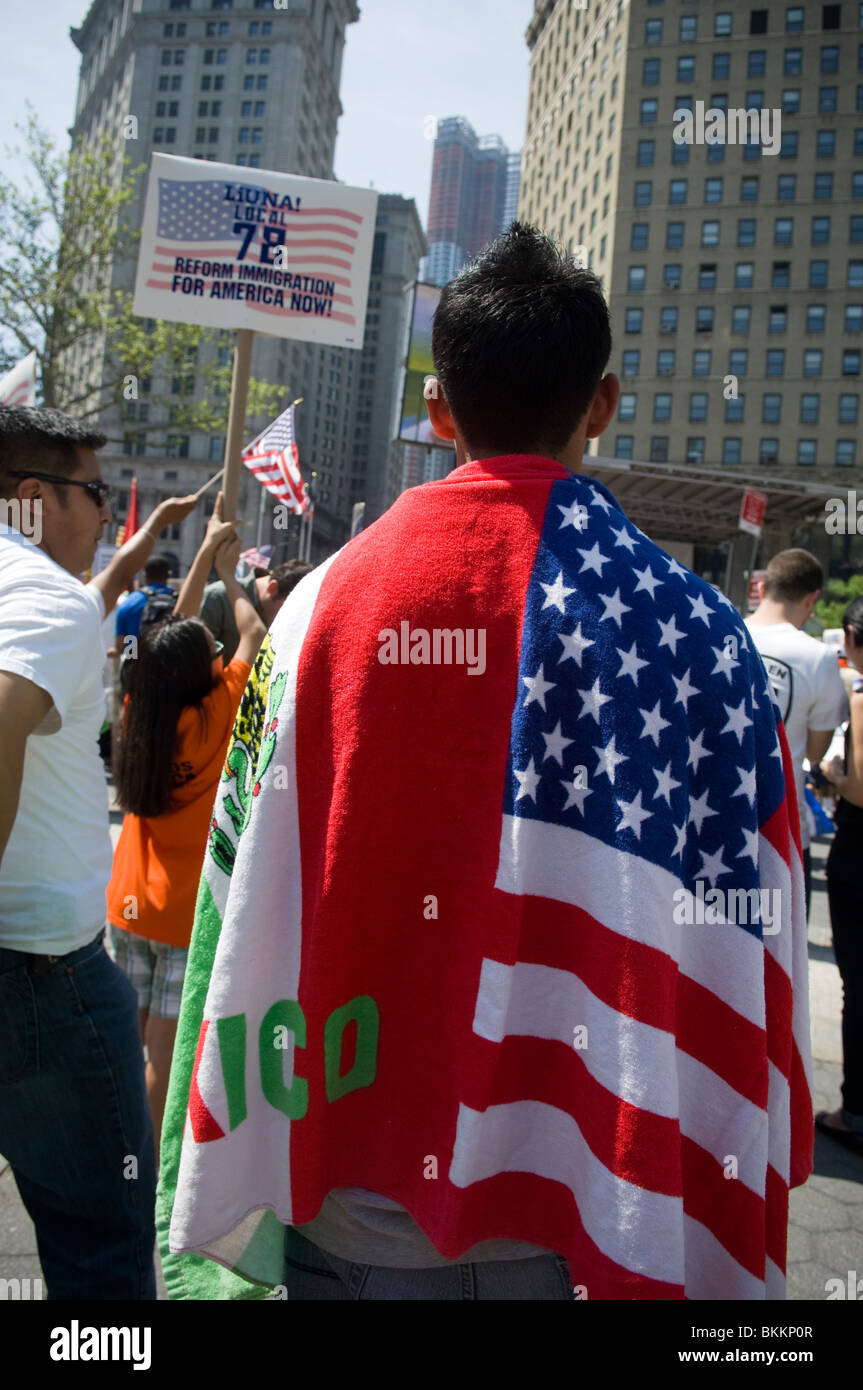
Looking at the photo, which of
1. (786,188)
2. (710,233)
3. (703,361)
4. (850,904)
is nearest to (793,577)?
(850,904)

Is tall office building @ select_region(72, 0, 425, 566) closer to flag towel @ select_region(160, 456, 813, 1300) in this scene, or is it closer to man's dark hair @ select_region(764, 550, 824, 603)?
man's dark hair @ select_region(764, 550, 824, 603)

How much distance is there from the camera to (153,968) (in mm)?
3094

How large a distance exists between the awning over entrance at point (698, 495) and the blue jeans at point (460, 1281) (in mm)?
26858

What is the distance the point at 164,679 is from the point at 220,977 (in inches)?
76.8

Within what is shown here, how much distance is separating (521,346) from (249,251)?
9.76 ft

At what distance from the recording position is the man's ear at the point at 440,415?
1.41 meters

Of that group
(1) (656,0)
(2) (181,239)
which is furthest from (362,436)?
(2) (181,239)

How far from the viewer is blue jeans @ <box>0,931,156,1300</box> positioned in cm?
185

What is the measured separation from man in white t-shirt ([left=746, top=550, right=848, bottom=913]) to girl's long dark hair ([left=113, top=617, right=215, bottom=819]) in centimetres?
239

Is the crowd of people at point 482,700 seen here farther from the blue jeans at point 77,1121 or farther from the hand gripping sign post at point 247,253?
the hand gripping sign post at point 247,253

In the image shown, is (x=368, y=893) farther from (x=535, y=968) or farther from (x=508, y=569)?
(x=508, y=569)

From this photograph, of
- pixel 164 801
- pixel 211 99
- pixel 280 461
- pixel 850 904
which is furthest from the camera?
pixel 211 99

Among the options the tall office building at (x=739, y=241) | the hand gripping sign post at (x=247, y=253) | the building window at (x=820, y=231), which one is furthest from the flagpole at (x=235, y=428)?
the building window at (x=820, y=231)

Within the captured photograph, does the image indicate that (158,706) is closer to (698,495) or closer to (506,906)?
(506,906)
